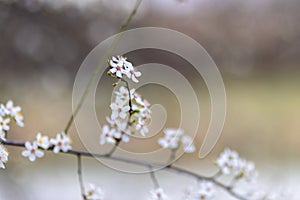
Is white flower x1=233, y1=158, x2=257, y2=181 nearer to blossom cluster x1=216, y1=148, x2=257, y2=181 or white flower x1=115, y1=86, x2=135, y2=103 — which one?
blossom cluster x1=216, y1=148, x2=257, y2=181

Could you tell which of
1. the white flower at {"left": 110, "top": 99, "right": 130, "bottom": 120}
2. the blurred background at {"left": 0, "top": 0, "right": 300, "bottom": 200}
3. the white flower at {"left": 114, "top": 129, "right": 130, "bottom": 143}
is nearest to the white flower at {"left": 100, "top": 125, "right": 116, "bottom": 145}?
the white flower at {"left": 114, "top": 129, "right": 130, "bottom": 143}

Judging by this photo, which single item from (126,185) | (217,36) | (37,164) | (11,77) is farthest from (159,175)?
(217,36)

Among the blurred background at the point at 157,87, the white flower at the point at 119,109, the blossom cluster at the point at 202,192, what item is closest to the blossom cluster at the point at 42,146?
the white flower at the point at 119,109

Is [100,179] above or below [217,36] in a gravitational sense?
below

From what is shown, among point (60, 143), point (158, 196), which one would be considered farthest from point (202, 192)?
point (60, 143)

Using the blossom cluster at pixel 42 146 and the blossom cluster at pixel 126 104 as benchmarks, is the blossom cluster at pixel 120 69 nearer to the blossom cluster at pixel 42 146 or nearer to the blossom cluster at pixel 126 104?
the blossom cluster at pixel 126 104

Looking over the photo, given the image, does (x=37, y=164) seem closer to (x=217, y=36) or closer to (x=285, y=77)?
(x=217, y=36)
